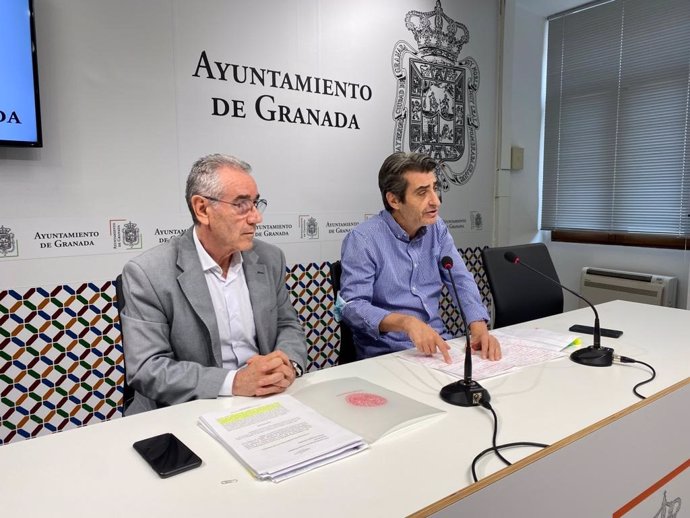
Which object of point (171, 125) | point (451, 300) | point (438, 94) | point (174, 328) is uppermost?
point (438, 94)

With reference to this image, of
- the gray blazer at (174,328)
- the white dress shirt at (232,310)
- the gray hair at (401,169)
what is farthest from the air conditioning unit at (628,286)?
the white dress shirt at (232,310)

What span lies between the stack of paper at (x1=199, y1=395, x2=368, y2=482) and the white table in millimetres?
20

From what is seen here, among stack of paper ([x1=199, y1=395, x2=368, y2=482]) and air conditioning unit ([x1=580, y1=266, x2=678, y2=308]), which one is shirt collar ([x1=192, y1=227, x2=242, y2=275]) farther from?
air conditioning unit ([x1=580, y1=266, x2=678, y2=308])

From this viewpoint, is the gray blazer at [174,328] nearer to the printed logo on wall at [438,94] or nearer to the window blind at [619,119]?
the printed logo on wall at [438,94]

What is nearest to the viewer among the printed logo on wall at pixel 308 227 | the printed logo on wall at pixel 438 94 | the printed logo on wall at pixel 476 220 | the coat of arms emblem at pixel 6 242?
the coat of arms emblem at pixel 6 242

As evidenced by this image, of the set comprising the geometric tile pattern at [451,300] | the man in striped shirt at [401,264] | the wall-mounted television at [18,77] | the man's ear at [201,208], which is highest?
the wall-mounted television at [18,77]

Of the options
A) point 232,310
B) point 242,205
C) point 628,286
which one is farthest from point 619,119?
point 232,310

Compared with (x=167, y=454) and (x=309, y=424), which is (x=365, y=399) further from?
(x=167, y=454)

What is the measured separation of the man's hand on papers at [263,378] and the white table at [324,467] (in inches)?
2.2

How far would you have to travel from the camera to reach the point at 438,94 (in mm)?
3459

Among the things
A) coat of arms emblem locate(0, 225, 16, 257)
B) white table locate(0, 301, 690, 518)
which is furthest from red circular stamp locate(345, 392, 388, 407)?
coat of arms emblem locate(0, 225, 16, 257)

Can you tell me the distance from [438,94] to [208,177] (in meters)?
2.39

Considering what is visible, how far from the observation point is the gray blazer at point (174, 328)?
4.26 feet

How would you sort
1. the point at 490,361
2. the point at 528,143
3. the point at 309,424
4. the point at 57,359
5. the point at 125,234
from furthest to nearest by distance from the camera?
the point at 528,143, the point at 125,234, the point at 57,359, the point at 490,361, the point at 309,424
